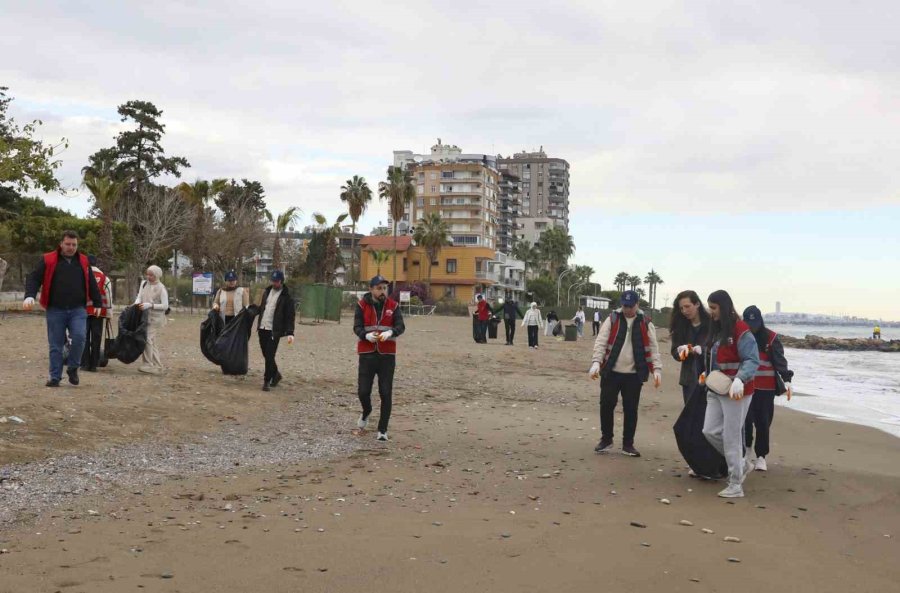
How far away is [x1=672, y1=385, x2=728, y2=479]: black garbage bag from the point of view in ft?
24.0

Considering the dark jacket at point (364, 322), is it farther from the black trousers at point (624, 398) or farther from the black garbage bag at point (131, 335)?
the black garbage bag at point (131, 335)

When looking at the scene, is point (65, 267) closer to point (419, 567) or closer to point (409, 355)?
point (419, 567)

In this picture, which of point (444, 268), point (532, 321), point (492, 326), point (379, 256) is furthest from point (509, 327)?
point (444, 268)

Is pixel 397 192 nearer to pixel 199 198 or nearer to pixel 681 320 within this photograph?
pixel 199 198

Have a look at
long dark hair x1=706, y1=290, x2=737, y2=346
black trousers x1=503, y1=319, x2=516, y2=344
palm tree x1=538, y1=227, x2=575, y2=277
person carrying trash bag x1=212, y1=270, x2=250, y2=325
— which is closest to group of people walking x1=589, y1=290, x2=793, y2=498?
long dark hair x1=706, y1=290, x2=737, y2=346

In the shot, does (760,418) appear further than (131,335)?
No

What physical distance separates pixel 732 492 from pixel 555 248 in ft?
419

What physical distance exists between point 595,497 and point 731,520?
1.05 metres

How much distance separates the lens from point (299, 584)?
4473 mm

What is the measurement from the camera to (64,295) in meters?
9.97

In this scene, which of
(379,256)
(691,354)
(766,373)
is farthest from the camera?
(379,256)

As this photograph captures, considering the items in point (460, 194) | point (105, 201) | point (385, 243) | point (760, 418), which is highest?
point (460, 194)

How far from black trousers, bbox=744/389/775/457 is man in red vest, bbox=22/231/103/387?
711 centimetres

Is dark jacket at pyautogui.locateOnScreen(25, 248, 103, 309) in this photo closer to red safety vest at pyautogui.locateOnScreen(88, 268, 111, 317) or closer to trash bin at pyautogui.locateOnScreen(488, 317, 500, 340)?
red safety vest at pyautogui.locateOnScreen(88, 268, 111, 317)
